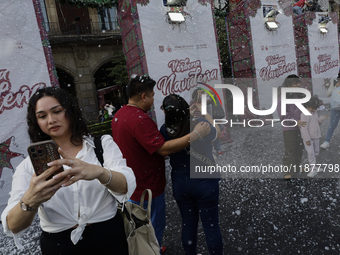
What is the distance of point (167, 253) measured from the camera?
283cm

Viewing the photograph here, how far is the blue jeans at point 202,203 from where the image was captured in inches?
82.0

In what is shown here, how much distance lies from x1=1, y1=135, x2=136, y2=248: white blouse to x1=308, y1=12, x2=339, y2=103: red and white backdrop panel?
12042 mm

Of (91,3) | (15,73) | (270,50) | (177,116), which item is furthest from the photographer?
(270,50)

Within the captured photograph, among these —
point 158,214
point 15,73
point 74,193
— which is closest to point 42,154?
point 74,193

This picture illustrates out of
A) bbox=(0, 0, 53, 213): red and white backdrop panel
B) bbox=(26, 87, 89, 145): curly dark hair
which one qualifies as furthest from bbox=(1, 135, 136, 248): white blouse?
bbox=(0, 0, 53, 213): red and white backdrop panel

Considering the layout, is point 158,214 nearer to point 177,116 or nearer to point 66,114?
point 177,116

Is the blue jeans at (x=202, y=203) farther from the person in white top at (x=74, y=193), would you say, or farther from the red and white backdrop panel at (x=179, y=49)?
the red and white backdrop panel at (x=179, y=49)

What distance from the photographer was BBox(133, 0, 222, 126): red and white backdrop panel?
6074 mm

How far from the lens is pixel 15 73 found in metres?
4.30

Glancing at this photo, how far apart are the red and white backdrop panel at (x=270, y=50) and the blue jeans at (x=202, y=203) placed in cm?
784

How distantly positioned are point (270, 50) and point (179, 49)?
4536 millimetres

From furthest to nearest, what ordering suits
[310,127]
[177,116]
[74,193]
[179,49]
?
[179,49], [310,127], [177,116], [74,193]

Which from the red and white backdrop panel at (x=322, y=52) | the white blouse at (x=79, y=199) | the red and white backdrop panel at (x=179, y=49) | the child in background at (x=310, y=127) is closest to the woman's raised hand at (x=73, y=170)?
the white blouse at (x=79, y=199)

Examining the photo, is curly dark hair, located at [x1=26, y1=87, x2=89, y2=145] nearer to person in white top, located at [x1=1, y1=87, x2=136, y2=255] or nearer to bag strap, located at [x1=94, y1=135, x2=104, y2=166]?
person in white top, located at [x1=1, y1=87, x2=136, y2=255]
